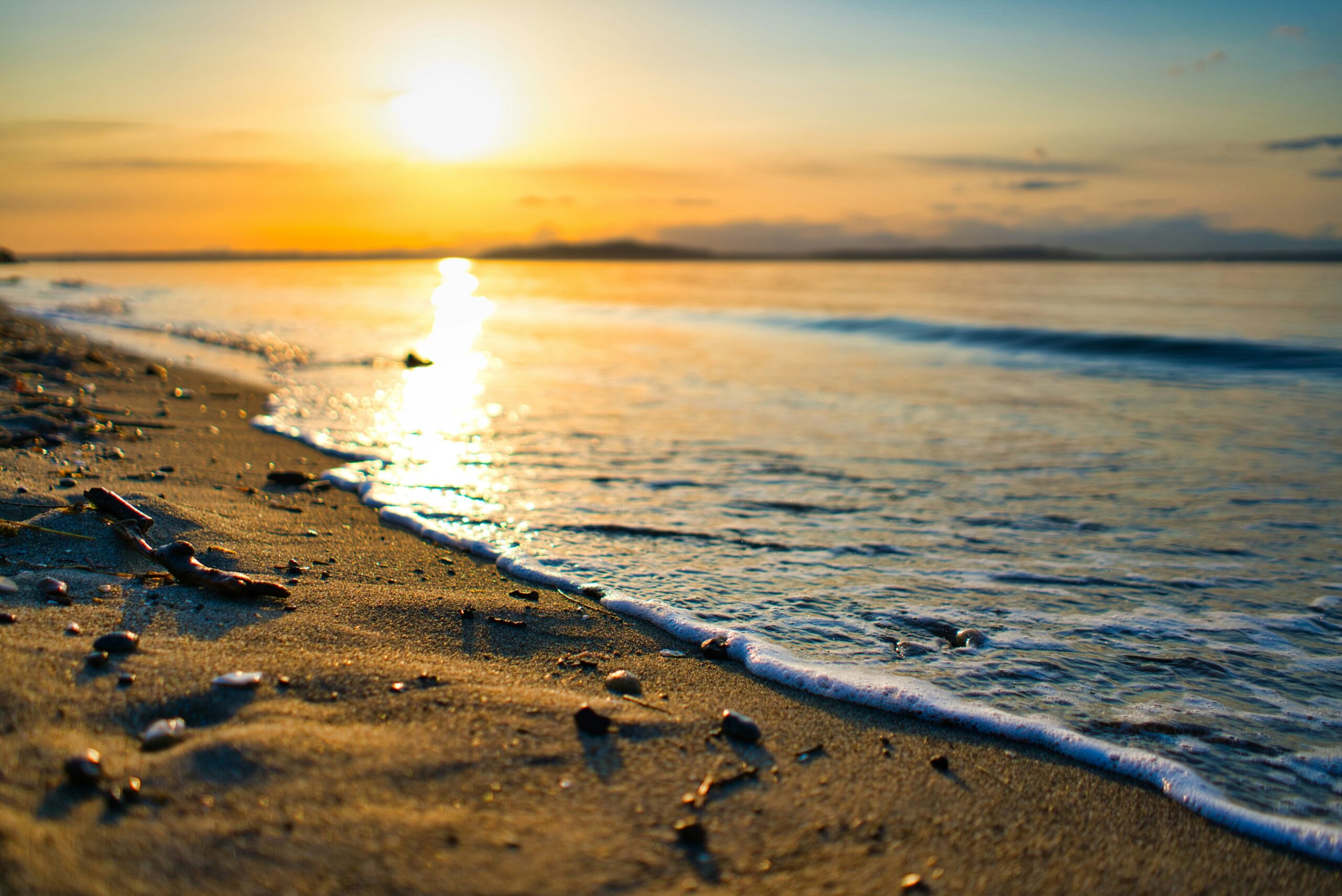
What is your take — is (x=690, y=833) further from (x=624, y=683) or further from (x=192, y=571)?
(x=192, y=571)

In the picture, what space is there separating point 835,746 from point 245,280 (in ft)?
212

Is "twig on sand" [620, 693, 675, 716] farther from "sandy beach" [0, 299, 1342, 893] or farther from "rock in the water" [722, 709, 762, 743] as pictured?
"rock in the water" [722, 709, 762, 743]

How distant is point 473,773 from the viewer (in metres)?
2.32

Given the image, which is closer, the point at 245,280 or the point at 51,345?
the point at 51,345

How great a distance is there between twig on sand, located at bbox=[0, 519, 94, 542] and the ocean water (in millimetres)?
1786

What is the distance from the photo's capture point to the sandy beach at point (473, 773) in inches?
75.4

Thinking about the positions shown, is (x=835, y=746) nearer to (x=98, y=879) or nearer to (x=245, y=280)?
(x=98, y=879)

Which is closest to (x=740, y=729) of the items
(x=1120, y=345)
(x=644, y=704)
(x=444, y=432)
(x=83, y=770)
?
(x=644, y=704)

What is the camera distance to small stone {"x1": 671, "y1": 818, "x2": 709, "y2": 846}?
7.02ft

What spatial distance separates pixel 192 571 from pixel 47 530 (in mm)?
887

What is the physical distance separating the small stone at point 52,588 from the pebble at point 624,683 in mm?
→ 2143

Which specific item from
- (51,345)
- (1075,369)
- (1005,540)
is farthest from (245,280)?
(1005,540)

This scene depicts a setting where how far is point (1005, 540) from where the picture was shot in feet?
17.2

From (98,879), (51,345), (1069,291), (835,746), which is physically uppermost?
(1069,291)
